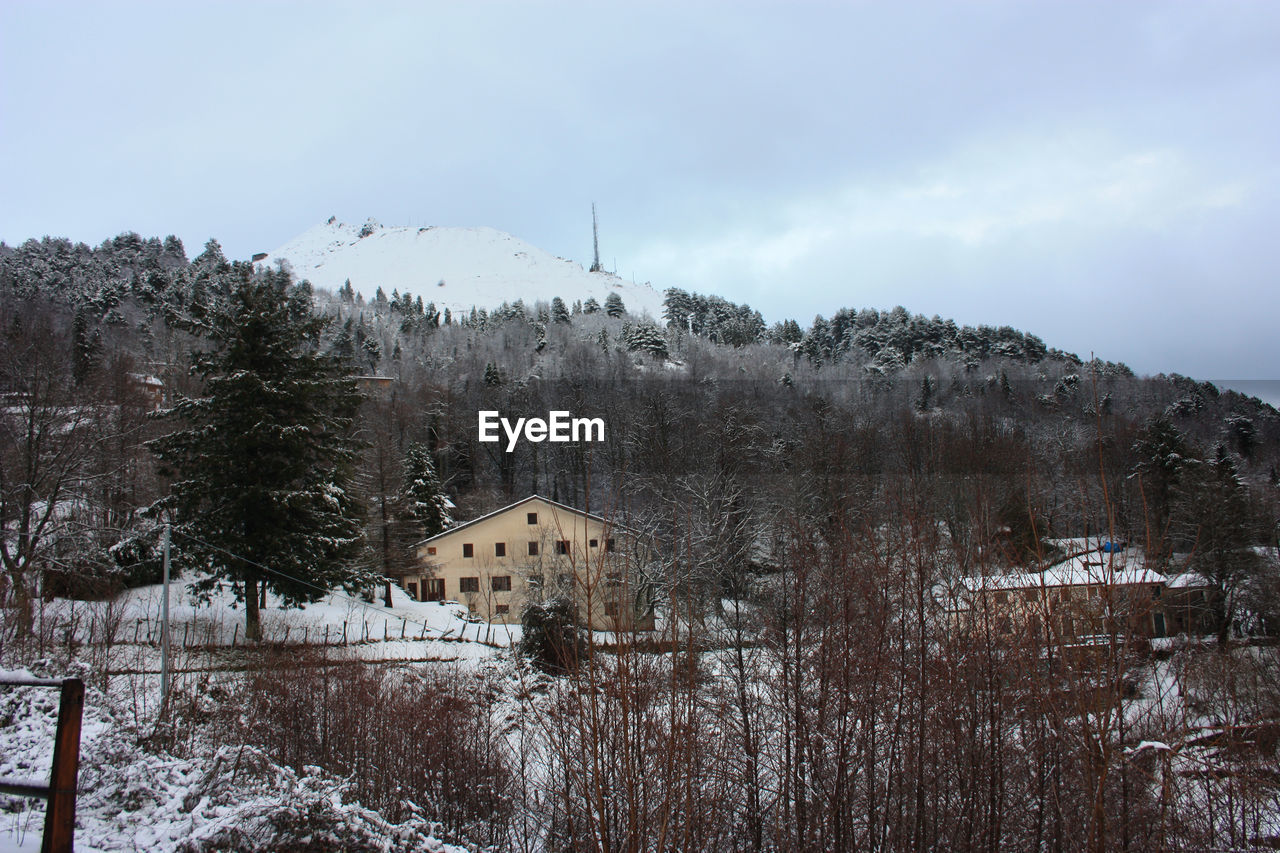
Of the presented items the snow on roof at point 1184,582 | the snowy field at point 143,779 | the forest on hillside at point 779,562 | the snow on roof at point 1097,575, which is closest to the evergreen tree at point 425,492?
the forest on hillside at point 779,562

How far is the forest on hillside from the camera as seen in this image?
755 centimetres

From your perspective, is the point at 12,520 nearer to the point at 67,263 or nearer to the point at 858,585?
the point at 858,585

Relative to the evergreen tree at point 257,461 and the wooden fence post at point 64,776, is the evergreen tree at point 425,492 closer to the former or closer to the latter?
the evergreen tree at point 257,461

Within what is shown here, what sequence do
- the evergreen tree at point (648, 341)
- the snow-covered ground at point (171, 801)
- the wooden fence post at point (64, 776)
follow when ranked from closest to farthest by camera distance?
the wooden fence post at point (64, 776) → the snow-covered ground at point (171, 801) → the evergreen tree at point (648, 341)

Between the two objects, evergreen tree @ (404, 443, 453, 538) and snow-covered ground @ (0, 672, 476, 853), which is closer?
snow-covered ground @ (0, 672, 476, 853)

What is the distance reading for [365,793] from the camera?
13242mm

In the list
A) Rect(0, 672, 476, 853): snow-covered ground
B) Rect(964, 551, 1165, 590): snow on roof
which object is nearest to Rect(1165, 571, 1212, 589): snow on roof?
Rect(964, 551, 1165, 590): snow on roof

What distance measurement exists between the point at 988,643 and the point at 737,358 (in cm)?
9926

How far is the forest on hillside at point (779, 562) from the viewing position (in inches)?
297

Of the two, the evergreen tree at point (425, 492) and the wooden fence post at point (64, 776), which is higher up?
the evergreen tree at point (425, 492)

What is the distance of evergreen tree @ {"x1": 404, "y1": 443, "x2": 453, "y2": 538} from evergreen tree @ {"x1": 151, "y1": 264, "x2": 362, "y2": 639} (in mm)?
16021

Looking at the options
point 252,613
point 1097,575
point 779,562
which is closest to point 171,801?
point 1097,575

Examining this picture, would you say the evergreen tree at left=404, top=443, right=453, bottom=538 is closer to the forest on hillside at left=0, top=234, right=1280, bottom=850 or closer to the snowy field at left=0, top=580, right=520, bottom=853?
the forest on hillside at left=0, top=234, right=1280, bottom=850

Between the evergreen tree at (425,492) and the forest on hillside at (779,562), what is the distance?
26 centimetres
